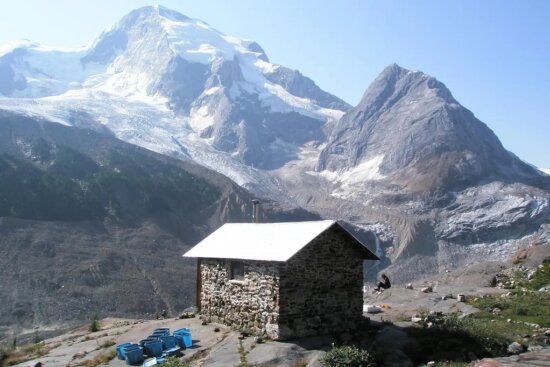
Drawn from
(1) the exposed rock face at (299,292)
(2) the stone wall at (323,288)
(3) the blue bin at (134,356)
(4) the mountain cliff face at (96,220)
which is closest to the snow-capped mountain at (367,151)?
(4) the mountain cliff face at (96,220)

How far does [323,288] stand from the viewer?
19734 mm

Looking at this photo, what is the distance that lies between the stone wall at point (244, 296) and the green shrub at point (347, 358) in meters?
2.62

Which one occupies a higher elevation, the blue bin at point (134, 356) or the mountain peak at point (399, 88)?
the mountain peak at point (399, 88)

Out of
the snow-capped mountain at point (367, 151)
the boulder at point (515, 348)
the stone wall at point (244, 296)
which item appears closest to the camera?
the boulder at point (515, 348)

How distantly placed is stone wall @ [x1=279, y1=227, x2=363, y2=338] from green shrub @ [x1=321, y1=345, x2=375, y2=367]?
8.25 ft

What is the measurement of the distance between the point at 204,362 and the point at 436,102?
136m

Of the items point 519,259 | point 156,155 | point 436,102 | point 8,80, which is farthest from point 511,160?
point 8,80

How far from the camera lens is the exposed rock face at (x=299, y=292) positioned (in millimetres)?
18719

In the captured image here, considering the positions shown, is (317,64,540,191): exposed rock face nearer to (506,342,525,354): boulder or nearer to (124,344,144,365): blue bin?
(506,342,525,354): boulder

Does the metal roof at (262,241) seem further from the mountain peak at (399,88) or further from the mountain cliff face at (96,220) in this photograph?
the mountain peak at (399,88)

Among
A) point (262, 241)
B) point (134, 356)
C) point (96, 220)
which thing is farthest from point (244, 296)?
point (96, 220)

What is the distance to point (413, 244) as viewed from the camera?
87.0m

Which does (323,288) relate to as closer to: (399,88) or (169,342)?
(169,342)

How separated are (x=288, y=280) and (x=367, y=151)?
423 feet
